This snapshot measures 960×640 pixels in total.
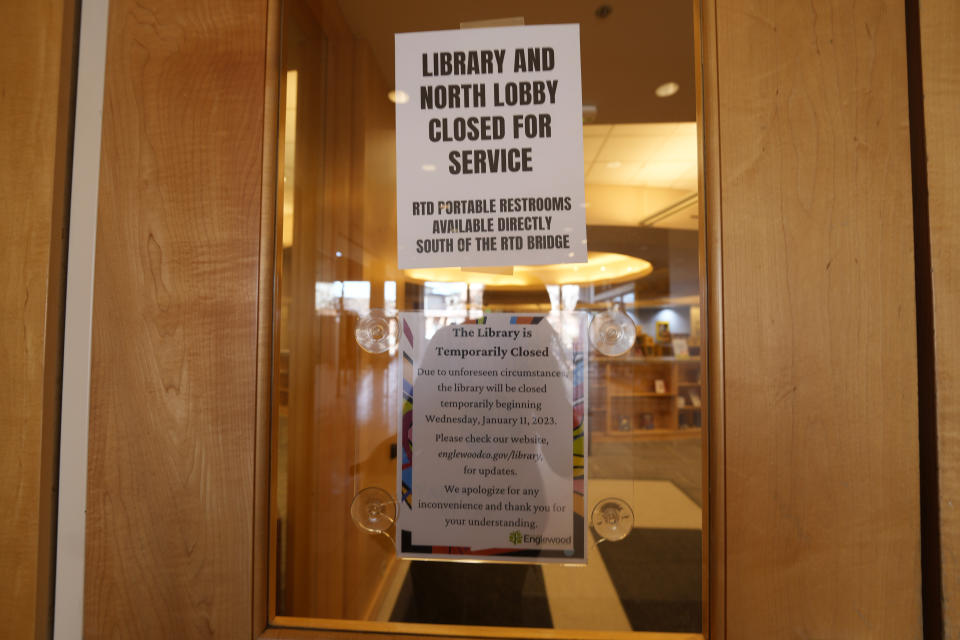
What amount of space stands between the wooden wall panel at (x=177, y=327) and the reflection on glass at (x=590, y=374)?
0.06 meters

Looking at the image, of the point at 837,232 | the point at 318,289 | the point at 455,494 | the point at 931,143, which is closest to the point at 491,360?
the point at 455,494

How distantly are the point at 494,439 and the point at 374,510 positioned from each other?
0.24 metres

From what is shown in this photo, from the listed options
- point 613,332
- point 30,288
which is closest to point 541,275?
point 613,332

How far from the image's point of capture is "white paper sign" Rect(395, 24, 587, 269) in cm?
66

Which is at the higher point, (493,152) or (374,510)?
(493,152)

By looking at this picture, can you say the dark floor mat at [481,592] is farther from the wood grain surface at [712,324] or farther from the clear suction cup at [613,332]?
the clear suction cup at [613,332]

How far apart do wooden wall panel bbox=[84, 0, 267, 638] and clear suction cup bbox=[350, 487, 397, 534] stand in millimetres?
159

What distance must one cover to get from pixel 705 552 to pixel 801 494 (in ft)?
0.51

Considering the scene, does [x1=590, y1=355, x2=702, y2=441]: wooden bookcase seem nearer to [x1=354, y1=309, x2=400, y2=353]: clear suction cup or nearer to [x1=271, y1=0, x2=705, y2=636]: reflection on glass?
[x1=271, y1=0, x2=705, y2=636]: reflection on glass

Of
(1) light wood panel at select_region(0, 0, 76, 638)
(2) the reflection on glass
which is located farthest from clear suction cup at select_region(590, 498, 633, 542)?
(1) light wood panel at select_region(0, 0, 76, 638)

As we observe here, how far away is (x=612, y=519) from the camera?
2.21 feet

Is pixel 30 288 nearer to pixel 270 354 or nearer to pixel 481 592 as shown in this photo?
pixel 270 354

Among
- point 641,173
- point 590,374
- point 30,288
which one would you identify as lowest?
point 590,374

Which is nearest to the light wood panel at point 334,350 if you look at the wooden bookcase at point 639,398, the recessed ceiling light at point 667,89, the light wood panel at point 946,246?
the wooden bookcase at point 639,398
